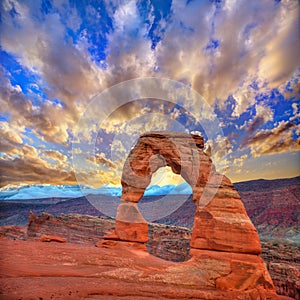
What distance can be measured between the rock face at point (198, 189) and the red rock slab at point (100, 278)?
1287 millimetres

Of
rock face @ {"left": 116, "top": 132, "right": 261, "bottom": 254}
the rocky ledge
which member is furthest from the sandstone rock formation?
the rocky ledge

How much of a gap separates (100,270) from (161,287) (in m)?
3.23

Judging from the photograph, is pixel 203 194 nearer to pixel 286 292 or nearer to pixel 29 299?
pixel 29 299

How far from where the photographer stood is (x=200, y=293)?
8672 millimetres

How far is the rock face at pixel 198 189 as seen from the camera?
12.1m

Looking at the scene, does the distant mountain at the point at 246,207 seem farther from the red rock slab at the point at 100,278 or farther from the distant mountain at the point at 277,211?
the red rock slab at the point at 100,278

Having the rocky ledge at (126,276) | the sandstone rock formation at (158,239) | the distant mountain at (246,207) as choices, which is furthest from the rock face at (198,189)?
the distant mountain at (246,207)

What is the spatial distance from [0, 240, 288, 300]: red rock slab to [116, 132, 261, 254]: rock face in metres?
1.29

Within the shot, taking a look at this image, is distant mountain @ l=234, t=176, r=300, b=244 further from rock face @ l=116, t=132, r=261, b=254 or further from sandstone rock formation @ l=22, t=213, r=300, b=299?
rock face @ l=116, t=132, r=261, b=254

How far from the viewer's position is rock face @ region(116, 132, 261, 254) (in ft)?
39.9

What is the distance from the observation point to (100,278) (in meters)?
8.85

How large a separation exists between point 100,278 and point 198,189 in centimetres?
845

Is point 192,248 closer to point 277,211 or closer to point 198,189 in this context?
point 198,189

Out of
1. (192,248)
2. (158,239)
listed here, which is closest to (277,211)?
(158,239)
